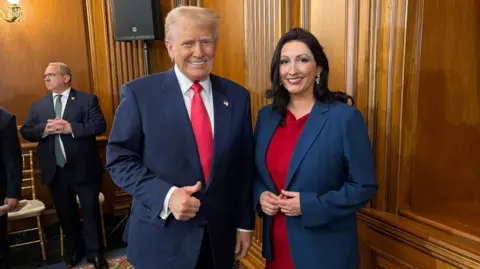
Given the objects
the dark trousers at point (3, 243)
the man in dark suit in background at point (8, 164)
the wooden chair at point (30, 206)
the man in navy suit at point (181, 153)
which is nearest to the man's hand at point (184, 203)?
the man in navy suit at point (181, 153)

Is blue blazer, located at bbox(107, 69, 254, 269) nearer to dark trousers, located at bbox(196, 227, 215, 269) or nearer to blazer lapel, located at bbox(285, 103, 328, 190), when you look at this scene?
dark trousers, located at bbox(196, 227, 215, 269)

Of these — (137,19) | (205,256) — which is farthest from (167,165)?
(137,19)

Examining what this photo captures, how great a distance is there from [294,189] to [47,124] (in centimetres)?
236

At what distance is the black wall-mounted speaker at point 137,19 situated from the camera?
363 centimetres

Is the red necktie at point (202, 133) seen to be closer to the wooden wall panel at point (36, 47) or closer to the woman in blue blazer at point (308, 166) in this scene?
the woman in blue blazer at point (308, 166)

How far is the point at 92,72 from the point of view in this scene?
4.06 metres

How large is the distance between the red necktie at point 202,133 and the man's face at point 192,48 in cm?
9

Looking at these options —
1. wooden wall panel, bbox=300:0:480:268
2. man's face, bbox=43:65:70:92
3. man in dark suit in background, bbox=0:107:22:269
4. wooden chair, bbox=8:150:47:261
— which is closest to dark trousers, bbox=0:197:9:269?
man in dark suit in background, bbox=0:107:22:269

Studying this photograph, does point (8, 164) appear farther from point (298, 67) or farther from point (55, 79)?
point (298, 67)

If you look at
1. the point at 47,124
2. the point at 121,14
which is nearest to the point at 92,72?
the point at 121,14

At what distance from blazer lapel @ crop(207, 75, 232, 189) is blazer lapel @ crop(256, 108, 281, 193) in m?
0.17

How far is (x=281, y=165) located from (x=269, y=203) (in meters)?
0.15

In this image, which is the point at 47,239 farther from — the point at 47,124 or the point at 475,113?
the point at 475,113

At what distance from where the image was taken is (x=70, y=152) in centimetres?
308
